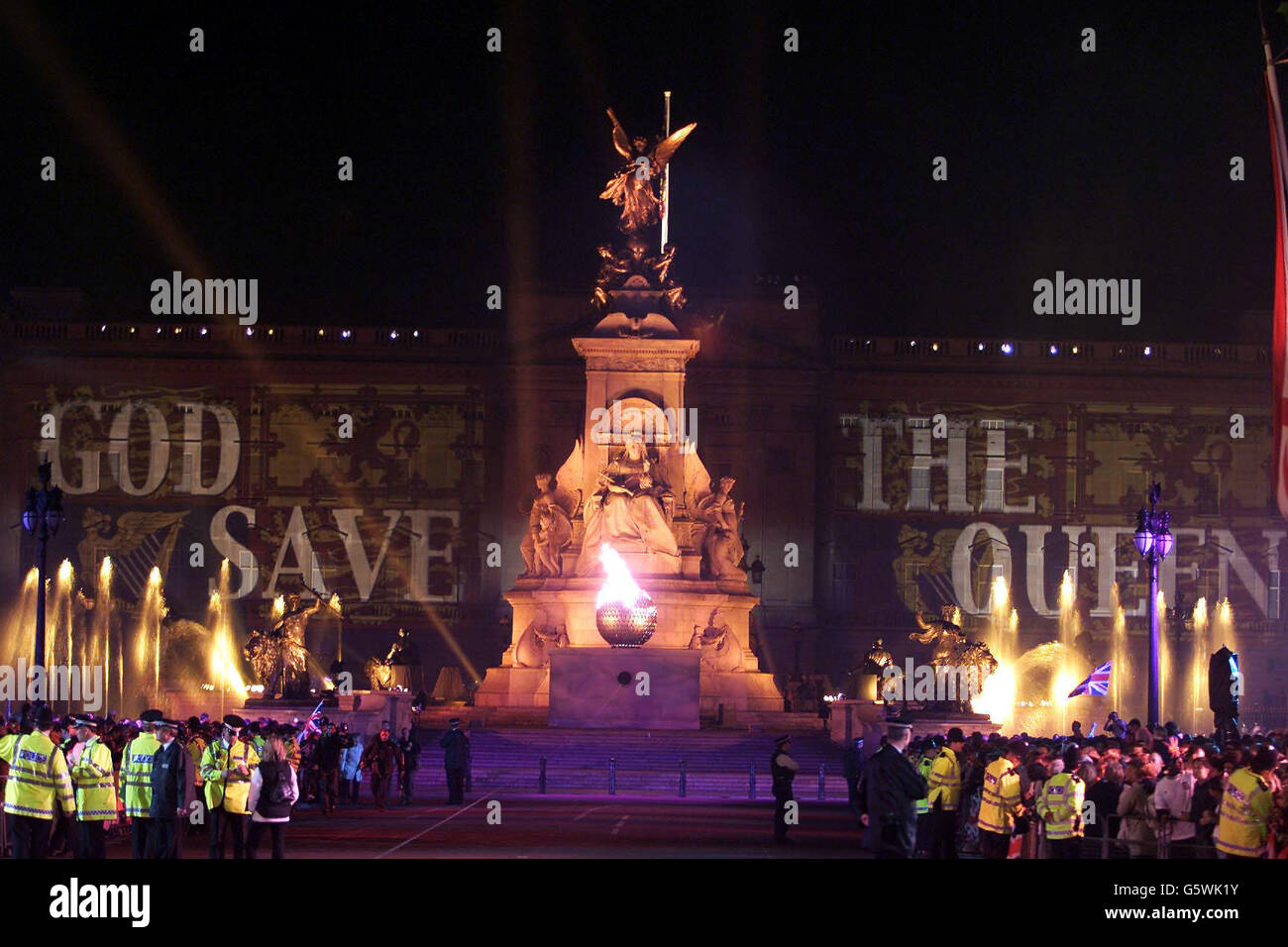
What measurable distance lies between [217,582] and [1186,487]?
4455 centimetres

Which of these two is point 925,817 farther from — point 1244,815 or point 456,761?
point 456,761

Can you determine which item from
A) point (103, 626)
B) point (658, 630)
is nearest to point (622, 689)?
point (658, 630)

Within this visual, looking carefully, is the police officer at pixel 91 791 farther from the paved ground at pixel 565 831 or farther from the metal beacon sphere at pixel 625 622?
the metal beacon sphere at pixel 625 622

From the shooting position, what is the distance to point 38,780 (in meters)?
22.9

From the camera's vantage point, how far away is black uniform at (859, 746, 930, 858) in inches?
869

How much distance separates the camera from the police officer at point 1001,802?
24484mm

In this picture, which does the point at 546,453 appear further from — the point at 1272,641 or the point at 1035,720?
the point at 1035,720

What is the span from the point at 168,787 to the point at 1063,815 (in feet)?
32.1

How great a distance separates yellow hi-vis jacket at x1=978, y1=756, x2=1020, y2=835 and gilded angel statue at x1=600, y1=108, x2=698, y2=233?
3578 centimetres

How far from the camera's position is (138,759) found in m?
24.1

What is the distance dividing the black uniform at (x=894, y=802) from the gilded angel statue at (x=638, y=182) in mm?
37874

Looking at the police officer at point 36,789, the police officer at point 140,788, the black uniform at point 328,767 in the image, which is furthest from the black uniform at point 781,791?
the police officer at point 36,789

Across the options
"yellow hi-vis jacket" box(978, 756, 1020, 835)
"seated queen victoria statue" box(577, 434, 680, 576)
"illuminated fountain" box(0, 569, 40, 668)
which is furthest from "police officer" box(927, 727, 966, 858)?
"illuminated fountain" box(0, 569, 40, 668)
